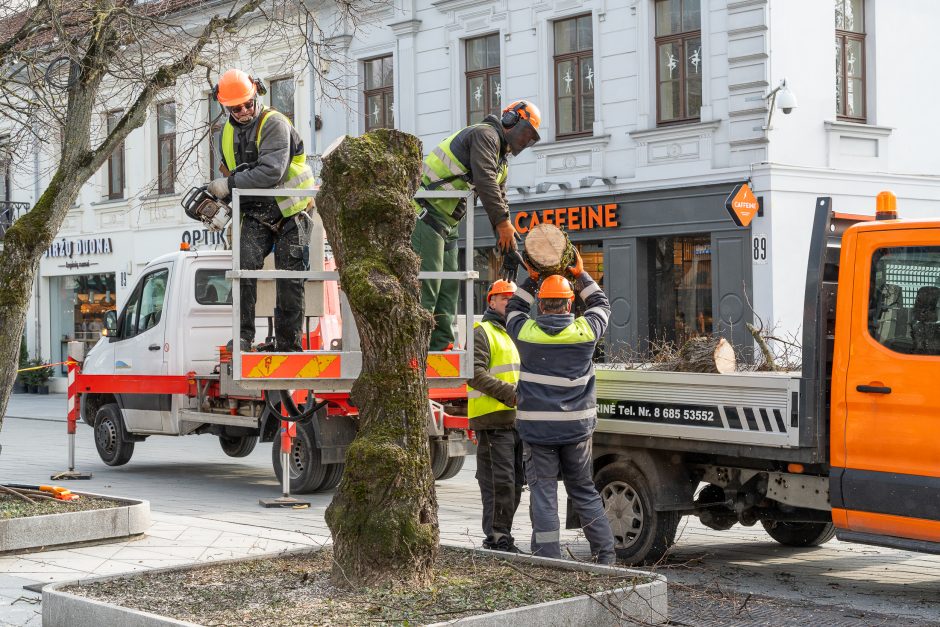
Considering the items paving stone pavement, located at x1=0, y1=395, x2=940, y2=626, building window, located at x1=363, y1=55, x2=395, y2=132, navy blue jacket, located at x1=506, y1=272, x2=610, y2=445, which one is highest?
building window, located at x1=363, y1=55, x2=395, y2=132

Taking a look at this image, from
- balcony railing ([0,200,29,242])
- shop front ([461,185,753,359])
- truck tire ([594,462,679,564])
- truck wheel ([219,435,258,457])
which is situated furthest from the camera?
balcony railing ([0,200,29,242])

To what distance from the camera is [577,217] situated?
20.7 metres

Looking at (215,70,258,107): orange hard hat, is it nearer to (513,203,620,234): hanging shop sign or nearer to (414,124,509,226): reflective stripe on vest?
(414,124,509,226): reflective stripe on vest

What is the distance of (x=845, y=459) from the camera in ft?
23.1

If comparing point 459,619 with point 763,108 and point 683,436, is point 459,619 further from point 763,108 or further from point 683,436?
point 763,108

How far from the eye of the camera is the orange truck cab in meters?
6.69

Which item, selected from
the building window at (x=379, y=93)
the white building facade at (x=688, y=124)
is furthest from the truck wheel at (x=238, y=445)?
the building window at (x=379, y=93)

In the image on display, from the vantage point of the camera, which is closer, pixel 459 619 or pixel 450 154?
pixel 459 619

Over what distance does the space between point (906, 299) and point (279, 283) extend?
12.2 feet

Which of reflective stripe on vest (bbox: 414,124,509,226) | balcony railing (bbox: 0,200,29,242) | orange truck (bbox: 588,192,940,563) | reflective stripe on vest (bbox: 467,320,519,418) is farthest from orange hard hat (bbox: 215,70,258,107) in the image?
balcony railing (bbox: 0,200,29,242)

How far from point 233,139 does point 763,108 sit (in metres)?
Answer: 11.3

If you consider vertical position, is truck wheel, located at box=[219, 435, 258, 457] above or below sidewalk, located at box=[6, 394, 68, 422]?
above

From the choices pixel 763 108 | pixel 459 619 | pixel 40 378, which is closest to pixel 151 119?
pixel 40 378

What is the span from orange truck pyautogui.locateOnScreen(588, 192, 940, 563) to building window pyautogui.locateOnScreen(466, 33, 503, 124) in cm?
1479
